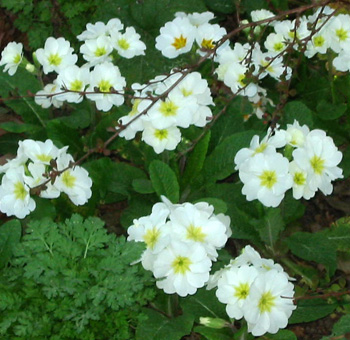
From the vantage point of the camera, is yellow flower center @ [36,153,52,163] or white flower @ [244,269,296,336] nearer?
white flower @ [244,269,296,336]

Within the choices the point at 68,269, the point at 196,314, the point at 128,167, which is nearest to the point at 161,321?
the point at 196,314

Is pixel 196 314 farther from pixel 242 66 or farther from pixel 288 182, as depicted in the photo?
pixel 242 66

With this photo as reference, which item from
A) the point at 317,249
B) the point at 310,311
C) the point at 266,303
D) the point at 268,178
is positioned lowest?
the point at 310,311

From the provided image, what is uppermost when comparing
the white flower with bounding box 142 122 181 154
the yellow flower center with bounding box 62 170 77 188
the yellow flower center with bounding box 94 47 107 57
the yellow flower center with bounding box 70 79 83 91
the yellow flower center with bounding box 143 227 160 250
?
the yellow flower center with bounding box 94 47 107 57

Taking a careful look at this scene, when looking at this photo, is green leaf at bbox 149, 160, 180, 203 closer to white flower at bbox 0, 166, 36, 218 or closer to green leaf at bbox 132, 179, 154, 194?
green leaf at bbox 132, 179, 154, 194

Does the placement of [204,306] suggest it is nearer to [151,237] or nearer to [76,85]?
[151,237]

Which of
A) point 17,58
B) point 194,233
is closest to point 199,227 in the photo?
point 194,233

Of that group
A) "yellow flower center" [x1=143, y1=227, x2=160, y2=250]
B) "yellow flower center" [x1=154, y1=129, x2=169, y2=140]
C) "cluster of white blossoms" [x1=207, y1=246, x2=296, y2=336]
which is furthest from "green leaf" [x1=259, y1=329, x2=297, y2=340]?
"yellow flower center" [x1=154, y1=129, x2=169, y2=140]
